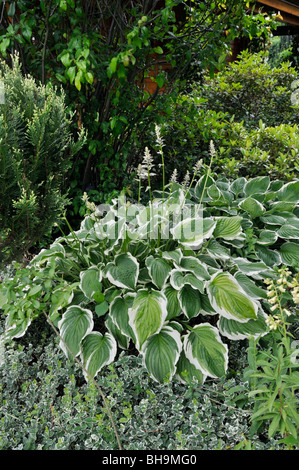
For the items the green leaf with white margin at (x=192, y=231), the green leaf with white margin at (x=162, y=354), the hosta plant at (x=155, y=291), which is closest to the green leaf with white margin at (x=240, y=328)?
the hosta plant at (x=155, y=291)

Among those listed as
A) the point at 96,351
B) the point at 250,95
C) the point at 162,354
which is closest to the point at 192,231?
the point at 162,354

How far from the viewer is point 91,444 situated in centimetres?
141

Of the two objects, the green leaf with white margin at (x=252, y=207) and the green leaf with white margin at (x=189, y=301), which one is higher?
the green leaf with white margin at (x=252, y=207)

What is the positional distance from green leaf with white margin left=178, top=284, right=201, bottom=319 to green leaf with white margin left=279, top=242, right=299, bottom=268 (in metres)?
0.73

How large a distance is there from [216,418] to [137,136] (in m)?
2.39

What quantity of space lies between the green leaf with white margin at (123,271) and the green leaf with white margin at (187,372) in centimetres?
40

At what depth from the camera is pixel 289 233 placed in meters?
2.35

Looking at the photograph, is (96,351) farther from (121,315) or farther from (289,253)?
(289,253)

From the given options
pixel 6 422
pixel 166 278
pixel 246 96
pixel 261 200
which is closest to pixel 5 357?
pixel 6 422

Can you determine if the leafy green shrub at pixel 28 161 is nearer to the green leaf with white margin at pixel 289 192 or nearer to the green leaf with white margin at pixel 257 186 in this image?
the green leaf with white margin at pixel 257 186

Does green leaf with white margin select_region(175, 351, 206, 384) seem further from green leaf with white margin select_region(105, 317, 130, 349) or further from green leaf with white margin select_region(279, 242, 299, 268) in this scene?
green leaf with white margin select_region(279, 242, 299, 268)

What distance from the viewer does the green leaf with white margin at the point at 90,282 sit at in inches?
71.4

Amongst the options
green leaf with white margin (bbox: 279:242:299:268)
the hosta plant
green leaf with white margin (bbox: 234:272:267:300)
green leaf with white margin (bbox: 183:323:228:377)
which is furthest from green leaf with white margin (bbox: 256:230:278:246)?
green leaf with white margin (bbox: 183:323:228:377)

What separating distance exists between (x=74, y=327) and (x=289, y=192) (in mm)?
1744
